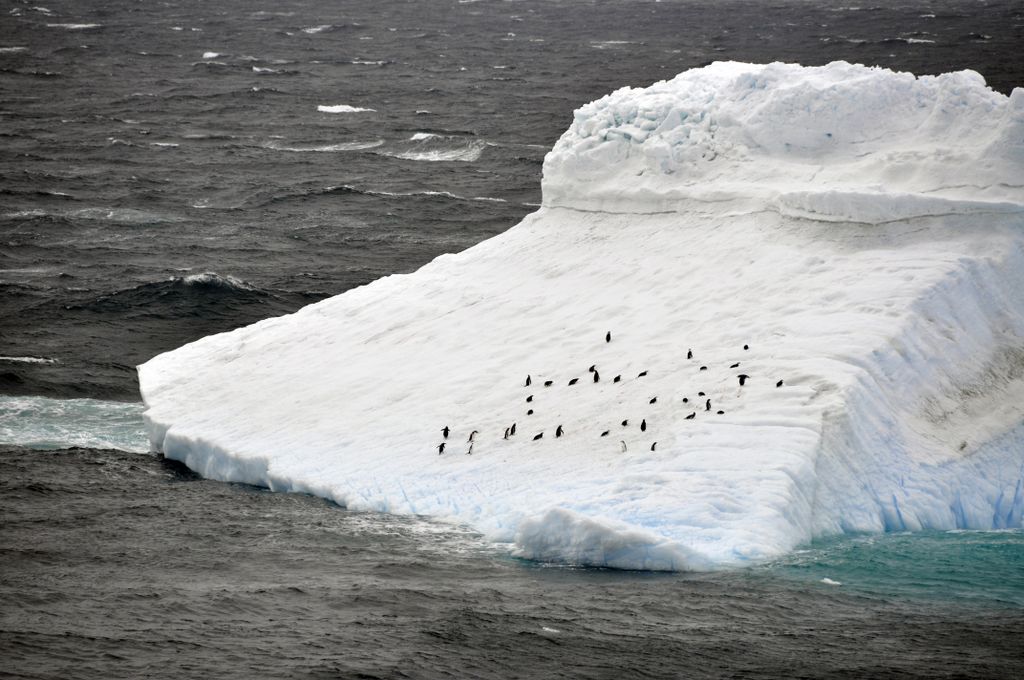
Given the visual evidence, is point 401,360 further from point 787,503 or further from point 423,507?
point 787,503

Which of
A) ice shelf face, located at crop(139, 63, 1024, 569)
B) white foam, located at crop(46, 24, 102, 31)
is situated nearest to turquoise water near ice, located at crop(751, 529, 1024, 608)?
ice shelf face, located at crop(139, 63, 1024, 569)

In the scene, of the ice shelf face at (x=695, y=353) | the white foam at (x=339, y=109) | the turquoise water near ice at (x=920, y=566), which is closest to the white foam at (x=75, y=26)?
the white foam at (x=339, y=109)

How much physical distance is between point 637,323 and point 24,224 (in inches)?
1466

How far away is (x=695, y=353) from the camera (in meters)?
32.8

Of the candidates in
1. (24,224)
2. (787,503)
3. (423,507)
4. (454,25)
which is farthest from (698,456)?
(454,25)

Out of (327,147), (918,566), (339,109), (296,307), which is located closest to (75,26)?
(339,109)

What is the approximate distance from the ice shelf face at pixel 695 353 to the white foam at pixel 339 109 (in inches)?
2085

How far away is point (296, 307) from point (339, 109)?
44.2 metres

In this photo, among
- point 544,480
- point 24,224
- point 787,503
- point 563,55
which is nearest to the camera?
point 787,503

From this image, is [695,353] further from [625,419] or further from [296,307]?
[296,307]

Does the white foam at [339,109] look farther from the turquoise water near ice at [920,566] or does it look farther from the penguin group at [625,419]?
the turquoise water near ice at [920,566]

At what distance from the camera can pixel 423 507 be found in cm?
3055

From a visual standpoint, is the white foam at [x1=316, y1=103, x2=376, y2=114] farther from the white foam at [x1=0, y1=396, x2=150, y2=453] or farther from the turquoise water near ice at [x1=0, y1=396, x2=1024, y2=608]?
the turquoise water near ice at [x1=0, y1=396, x2=1024, y2=608]

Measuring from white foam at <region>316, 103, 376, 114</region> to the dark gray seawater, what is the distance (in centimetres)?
111
